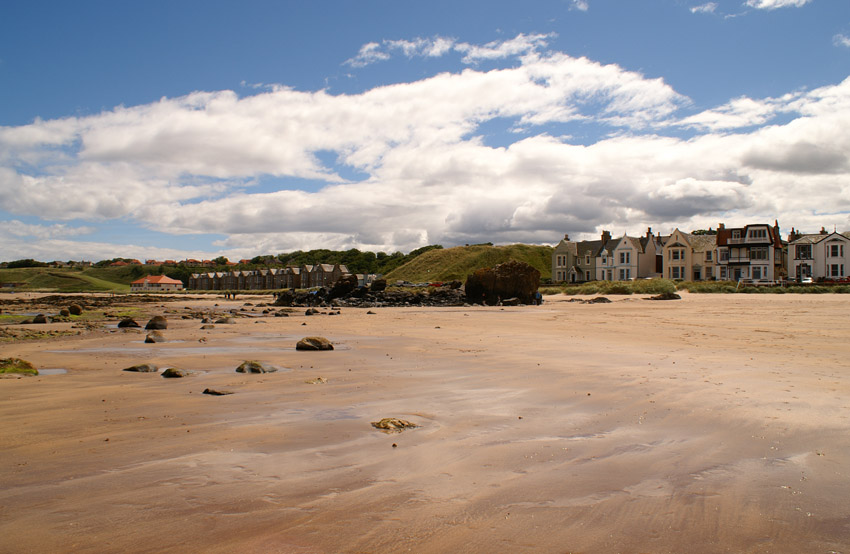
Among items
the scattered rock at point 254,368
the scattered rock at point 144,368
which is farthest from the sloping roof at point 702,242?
the scattered rock at point 144,368

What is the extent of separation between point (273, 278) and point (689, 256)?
9939 cm

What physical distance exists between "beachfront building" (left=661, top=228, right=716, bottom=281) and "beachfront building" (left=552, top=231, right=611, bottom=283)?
11.0 meters

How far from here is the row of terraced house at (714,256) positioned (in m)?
54.6

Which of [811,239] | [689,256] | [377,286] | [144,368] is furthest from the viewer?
[689,256]

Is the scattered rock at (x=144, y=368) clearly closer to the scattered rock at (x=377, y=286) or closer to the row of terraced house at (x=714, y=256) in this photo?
the scattered rock at (x=377, y=286)

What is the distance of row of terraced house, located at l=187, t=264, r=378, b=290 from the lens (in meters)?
116

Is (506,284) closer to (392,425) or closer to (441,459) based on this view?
(392,425)

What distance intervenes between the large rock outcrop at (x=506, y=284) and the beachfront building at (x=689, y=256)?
3176cm

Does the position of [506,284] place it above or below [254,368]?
above

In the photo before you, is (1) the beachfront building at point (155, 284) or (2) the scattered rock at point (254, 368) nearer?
(2) the scattered rock at point (254, 368)

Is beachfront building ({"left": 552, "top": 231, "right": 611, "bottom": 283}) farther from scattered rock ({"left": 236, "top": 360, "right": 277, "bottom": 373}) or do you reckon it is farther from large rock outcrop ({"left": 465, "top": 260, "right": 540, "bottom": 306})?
scattered rock ({"left": 236, "top": 360, "right": 277, "bottom": 373})

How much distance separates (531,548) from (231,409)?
174 inches

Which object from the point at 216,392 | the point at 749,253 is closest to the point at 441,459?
the point at 216,392

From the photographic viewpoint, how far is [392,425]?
5.33m
